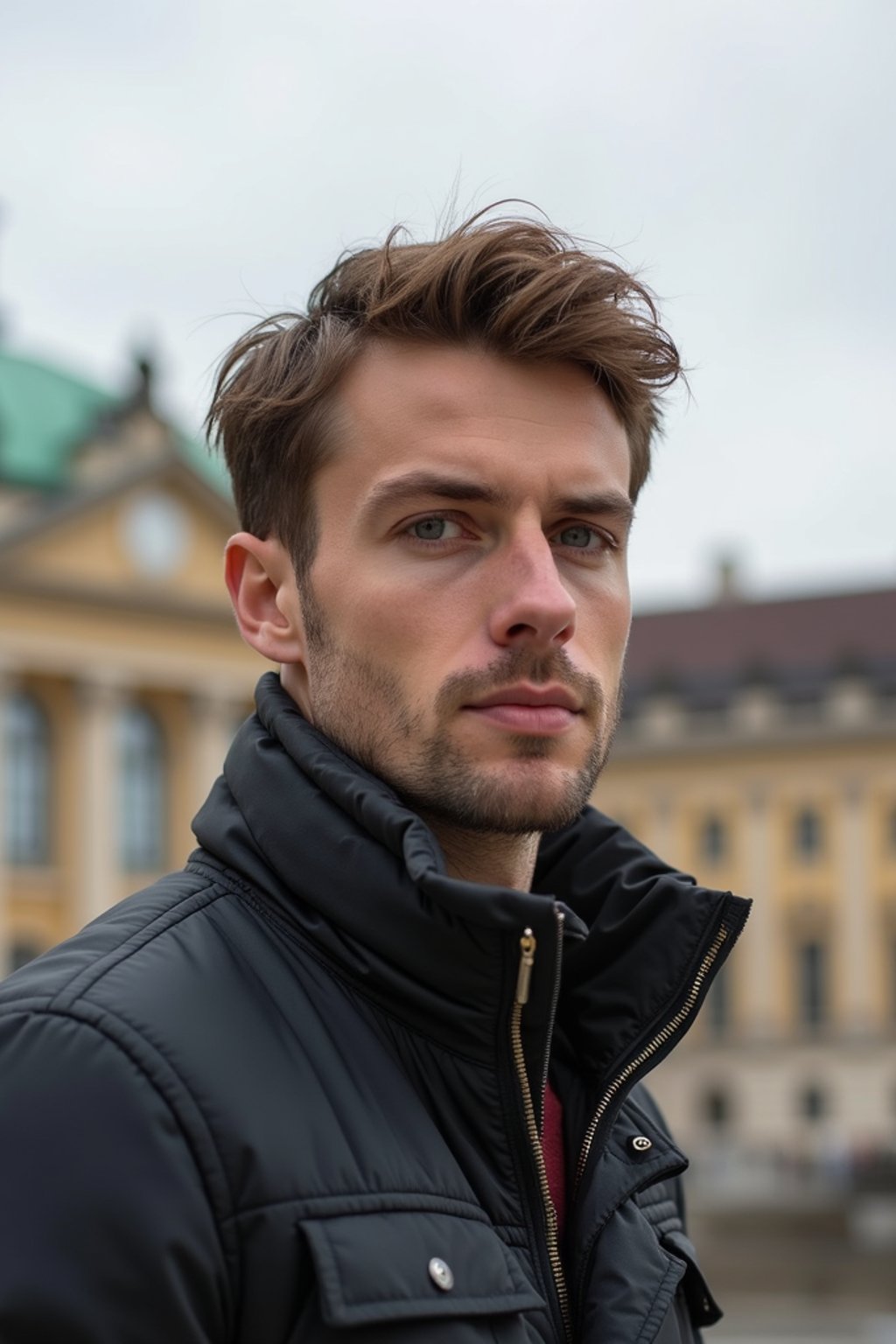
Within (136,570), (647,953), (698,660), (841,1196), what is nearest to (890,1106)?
(698,660)

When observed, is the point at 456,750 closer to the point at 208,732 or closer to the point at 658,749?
the point at 208,732

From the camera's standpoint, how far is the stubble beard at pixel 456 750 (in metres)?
2.13

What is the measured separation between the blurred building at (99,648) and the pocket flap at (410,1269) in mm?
37953

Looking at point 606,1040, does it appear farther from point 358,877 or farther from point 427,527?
point 427,527

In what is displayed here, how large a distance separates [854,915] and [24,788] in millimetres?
28133

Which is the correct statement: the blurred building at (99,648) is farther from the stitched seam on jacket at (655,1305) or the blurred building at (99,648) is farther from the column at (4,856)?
the stitched seam on jacket at (655,1305)

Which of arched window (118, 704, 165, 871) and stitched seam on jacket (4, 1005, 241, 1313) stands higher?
arched window (118, 704, 165, 871)

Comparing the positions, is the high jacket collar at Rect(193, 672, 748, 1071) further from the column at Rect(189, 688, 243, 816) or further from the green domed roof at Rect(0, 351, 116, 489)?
the column at Rect(189, 688, 243, 816)

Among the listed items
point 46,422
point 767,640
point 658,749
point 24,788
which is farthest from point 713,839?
point 46,422

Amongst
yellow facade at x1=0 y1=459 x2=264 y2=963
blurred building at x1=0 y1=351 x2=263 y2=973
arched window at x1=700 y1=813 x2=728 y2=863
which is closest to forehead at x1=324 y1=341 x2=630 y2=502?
yellow facade at x1=0 y1=459 x2=264 y2=963

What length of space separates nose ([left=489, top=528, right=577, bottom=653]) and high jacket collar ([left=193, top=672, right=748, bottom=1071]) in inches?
7.5

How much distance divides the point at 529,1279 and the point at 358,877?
0.38 meters

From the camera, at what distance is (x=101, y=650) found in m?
41.1

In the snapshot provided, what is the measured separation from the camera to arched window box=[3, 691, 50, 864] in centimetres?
4022
